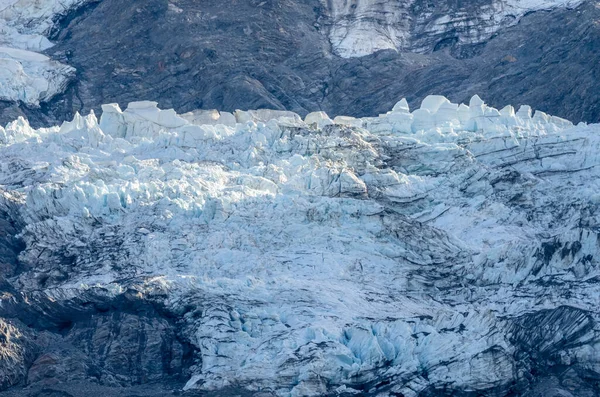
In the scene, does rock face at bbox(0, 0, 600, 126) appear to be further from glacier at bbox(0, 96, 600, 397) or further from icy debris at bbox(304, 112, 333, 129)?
glacier at bbox(0, 96, 600, 397)

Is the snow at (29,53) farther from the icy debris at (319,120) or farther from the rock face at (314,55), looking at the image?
the icy debris at (319,120)

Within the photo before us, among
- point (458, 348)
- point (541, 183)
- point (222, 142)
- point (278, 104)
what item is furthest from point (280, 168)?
point (278, 104)

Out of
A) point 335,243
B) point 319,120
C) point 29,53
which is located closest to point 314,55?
point 29,53

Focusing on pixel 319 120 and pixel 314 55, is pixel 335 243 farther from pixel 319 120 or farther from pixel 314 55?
pixel 314 55

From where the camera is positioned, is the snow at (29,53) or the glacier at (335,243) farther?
the snow at (29,53)

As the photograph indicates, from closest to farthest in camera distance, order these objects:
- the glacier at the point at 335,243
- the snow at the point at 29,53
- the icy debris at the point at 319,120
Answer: the glacier at the point at 335,243 → the icy debris at the point at 319,120 → the snow at the point at 29,53

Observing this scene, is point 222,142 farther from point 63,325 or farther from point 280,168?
point 63,325

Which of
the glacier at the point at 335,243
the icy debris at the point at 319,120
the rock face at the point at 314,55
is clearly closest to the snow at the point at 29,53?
the rock face at the point at 314,55
